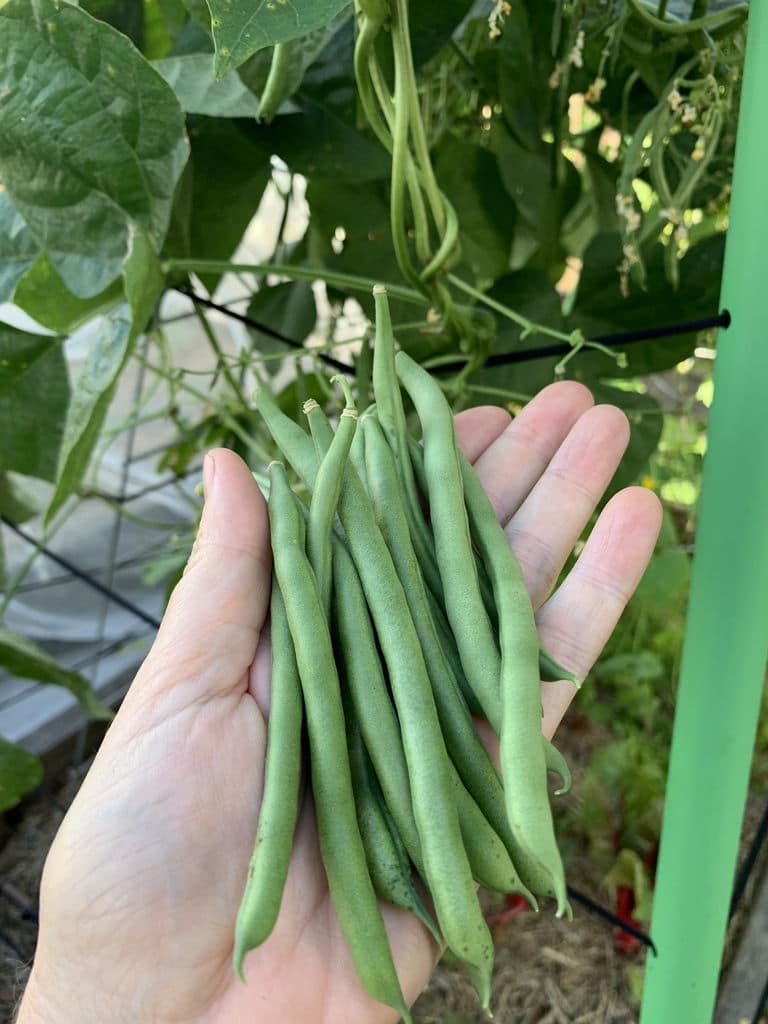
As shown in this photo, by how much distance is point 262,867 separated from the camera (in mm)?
514

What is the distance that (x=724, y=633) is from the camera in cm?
73

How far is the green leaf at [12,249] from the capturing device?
827 mm

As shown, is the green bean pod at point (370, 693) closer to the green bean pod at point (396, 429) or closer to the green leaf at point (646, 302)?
the green bean pod at point (396, 429)

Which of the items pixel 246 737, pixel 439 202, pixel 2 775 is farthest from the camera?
pixel 2 775

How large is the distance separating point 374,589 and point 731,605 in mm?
315

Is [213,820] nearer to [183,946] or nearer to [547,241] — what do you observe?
[183,946]

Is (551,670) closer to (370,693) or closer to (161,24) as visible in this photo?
(370,693)

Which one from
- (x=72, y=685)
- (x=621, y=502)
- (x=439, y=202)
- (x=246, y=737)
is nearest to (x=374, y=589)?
(x=246, y=737)

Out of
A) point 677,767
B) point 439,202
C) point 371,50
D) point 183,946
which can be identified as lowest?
point 677,767

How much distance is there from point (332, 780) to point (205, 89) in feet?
1.93

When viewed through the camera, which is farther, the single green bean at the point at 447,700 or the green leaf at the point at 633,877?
the green leaf at the point at 633,877

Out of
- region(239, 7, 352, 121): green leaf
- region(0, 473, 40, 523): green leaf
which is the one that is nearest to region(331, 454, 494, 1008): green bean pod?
region(239, 7, 352, 121): green leaf

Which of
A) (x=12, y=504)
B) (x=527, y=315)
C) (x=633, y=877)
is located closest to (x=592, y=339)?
(x=527, y=315)

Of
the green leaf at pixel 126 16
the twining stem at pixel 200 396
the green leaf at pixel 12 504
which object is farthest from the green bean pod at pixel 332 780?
the green leaf at pixel 12 504
